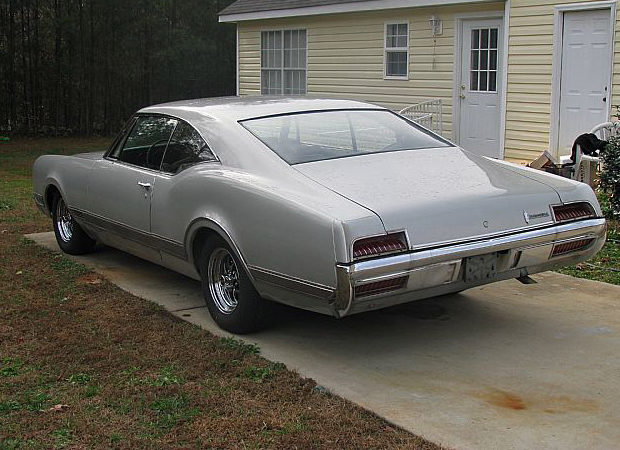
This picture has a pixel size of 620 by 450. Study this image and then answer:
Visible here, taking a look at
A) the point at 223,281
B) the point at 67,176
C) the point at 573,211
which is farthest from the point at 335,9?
the point at 573,211

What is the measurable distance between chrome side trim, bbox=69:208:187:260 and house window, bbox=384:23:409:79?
31.8 ft

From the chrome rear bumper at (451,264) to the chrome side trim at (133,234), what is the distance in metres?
1.70

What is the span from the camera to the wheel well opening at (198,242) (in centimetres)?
562

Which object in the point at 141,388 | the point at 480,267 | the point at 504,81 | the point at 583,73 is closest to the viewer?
the point at 141,388

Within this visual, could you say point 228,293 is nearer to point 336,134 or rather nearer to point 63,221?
point 336,134

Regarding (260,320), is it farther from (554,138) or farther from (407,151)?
(554,138)

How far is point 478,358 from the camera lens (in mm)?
5016

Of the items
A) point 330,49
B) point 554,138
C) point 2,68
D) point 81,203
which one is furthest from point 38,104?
point 81,203

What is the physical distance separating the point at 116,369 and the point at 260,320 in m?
0.98

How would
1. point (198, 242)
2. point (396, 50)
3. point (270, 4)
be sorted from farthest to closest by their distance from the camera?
point (270, 4), point (396, 50), point (198, 242)

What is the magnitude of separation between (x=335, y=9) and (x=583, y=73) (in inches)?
230

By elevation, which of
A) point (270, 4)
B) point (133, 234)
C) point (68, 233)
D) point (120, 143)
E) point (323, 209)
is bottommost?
point (68, 233)

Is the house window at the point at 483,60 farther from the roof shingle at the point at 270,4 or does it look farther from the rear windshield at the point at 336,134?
the rear windshield at the point at 336,134

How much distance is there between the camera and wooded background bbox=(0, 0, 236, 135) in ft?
80.5
